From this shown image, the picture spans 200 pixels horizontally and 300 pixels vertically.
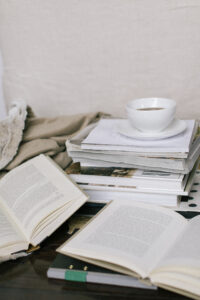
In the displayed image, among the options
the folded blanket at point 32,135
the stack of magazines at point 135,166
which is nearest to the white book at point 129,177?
the stack of magazines at point 135,166

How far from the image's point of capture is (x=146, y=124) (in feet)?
2.52

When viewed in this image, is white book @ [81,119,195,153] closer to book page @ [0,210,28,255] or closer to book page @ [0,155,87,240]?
book page @ [0,155,87,240]

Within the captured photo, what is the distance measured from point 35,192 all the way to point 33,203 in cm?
3

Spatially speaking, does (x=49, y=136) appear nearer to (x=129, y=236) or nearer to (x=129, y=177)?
(x=129, y=177)

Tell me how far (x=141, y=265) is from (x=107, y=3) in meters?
0.83

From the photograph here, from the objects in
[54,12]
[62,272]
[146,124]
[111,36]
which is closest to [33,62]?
[54,12]

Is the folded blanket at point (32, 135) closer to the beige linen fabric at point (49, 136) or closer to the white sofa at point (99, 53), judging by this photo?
the beige linen fabric at point (49, 136)

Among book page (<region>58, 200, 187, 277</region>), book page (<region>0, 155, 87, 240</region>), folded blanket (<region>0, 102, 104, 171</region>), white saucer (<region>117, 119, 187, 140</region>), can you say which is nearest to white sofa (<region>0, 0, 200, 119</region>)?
folded blanket (<region>0, 102, 104, 171</region>)

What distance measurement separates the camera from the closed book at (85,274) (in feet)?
1.78

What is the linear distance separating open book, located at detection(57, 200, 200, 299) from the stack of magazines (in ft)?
0.20

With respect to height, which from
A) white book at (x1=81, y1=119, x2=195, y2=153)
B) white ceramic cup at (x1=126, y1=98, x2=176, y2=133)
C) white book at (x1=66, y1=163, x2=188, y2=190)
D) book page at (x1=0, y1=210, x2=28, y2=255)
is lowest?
book page at (x1=0, y1=210, x2=28, y2=255)

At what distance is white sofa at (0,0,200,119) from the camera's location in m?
1.06

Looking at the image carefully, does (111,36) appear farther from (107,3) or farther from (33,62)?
(33,62)

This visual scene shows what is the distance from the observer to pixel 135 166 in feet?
2.48
